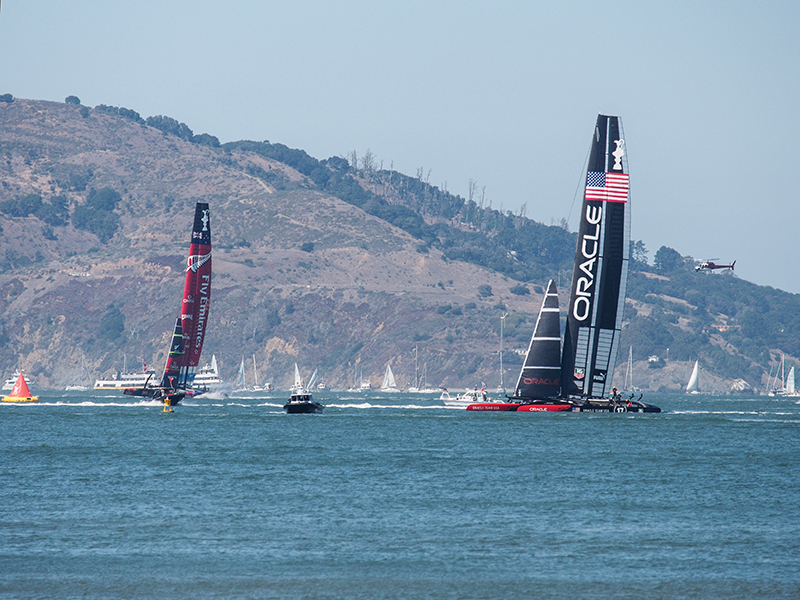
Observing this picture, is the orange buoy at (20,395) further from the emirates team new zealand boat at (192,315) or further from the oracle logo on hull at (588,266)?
the oracle logo on hull at (588,266)

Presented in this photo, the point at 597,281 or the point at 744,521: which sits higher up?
the point at 597,281

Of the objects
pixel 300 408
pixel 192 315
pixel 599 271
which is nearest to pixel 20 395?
pixel 192 315

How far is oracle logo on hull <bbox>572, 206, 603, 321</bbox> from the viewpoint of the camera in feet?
248

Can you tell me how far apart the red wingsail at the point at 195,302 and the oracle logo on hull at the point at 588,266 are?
44.9m

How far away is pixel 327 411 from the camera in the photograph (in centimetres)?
9588

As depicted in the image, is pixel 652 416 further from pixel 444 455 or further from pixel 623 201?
pixel 444 455

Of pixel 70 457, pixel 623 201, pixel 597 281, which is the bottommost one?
pixel 70 457

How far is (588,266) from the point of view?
76.4 meters

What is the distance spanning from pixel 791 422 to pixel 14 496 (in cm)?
6603

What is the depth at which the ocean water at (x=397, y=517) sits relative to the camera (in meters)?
23.2

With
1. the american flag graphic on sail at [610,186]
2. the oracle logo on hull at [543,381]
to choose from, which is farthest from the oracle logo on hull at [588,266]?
the oracle logo on hull at [543,381]

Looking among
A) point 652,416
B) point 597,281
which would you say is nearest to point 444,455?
point 597,281

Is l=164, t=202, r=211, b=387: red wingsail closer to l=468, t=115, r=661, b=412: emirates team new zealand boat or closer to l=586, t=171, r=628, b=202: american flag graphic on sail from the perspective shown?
l=468, t=115, r=661, b=412: emirates team new zealand boat

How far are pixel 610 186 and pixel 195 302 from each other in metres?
50.2
